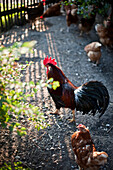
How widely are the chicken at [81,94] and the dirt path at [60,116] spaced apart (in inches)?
14.0

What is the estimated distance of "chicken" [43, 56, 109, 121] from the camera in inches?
136

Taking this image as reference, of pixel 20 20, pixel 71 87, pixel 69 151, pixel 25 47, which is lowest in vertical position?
pixel 69 151

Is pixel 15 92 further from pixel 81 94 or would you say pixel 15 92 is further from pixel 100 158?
pixel 81 94

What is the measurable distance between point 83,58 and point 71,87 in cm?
295

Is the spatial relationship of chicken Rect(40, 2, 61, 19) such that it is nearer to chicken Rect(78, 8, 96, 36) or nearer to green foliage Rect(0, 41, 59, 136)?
chicken Rect(78, 8, 96, 36)

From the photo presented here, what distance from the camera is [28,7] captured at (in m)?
8.59

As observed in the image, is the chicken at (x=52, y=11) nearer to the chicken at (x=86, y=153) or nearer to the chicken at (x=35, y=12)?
the chicken at (x=35, y=12)

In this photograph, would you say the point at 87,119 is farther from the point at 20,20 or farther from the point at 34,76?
the point at 20,20

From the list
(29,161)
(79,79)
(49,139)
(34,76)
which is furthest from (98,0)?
(29,161)

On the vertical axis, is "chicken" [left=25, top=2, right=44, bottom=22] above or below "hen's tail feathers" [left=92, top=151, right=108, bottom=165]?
above

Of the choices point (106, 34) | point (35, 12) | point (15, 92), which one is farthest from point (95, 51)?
point (15, 92)

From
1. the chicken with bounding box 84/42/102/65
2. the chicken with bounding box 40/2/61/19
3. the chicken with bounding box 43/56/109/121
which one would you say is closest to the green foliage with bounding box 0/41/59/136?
the chicken with bounding box 43/56/109/121

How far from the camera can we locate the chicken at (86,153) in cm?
263

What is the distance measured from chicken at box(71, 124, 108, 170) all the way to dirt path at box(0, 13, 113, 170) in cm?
49
